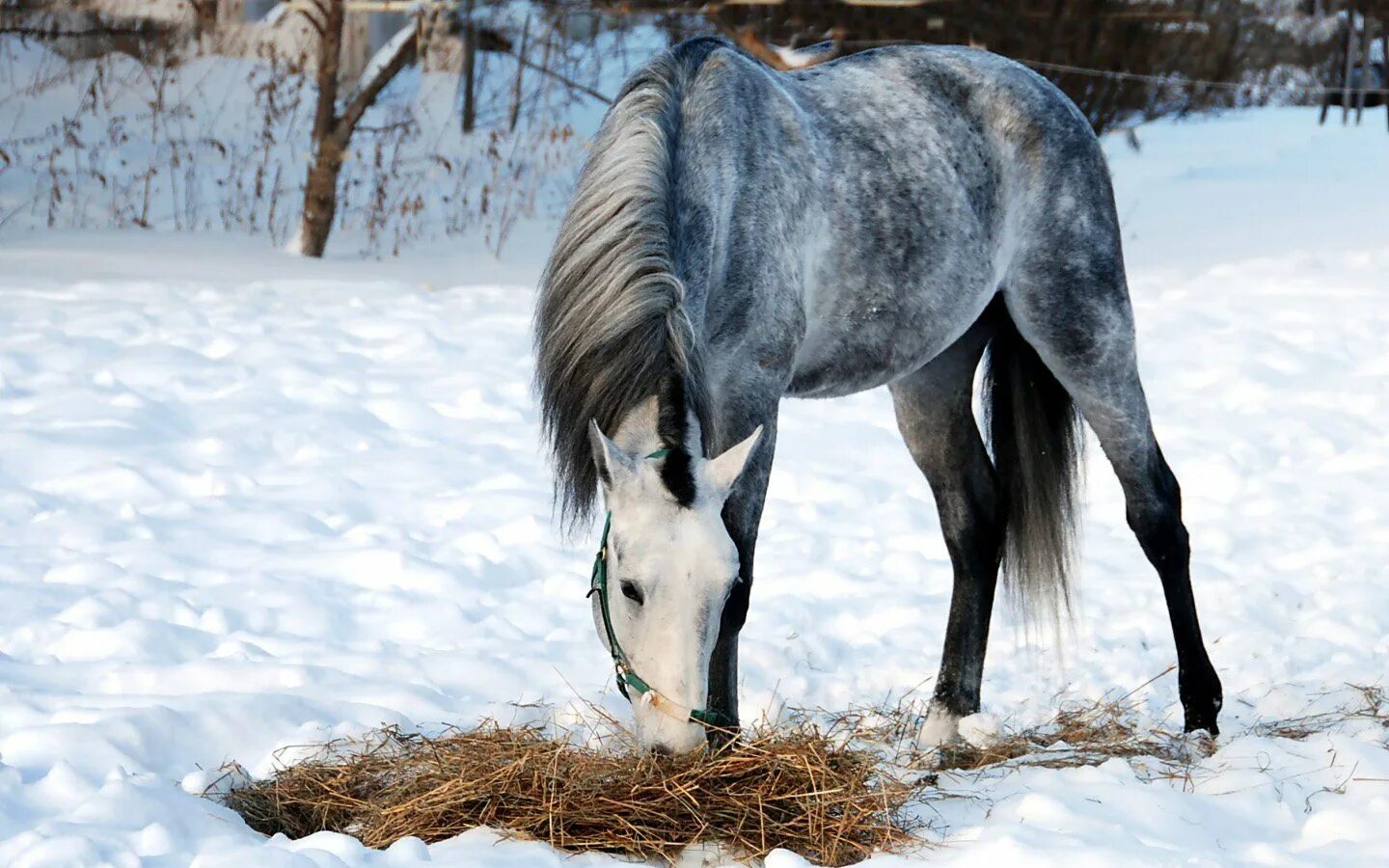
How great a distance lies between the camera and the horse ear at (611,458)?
7.48ft

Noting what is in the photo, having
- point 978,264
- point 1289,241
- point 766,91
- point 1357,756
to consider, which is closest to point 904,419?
point 978,264

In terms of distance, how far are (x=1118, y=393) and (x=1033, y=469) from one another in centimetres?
32

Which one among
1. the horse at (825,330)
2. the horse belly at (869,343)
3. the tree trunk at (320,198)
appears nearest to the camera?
the horse at (825,330)

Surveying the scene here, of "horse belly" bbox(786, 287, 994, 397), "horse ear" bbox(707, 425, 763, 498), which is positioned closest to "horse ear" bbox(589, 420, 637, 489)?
"horse ear" bbox(707, 425, 763, 498)

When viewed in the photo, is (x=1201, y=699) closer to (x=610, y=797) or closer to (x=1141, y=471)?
(x=1141, y=471)

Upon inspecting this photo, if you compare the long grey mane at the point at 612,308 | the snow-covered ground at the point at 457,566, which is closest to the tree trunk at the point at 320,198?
the snow-covered ground at the point at 457,566

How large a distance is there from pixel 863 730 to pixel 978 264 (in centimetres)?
112

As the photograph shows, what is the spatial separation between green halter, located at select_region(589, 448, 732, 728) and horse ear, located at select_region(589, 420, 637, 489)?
57 mm

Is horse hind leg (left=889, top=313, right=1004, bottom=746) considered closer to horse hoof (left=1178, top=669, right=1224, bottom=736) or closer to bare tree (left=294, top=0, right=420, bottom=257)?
horse hoof (left=1178, top=669, right=1224, bottom=736)

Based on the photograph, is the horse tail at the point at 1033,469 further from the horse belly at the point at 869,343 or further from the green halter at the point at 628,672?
the green halter at the point at 628,672

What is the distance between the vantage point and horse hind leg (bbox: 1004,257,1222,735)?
3541 millimetres

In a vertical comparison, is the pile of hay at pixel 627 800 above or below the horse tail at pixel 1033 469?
below

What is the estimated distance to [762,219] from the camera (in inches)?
111

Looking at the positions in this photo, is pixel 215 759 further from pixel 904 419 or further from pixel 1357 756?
pixel 1357 756
